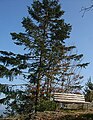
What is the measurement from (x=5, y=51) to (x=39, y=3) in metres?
6.20

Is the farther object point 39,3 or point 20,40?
point 39,3

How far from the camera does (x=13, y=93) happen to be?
2348 cm

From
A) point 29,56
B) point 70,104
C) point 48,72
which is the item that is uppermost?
point 29,56

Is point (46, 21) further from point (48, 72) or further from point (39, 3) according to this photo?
point (48, 72)

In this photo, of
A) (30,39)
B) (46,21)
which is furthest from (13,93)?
(46,21)

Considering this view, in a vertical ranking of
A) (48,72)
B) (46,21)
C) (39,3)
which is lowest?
(48,72)

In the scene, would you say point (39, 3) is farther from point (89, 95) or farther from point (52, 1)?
point (89, 95)

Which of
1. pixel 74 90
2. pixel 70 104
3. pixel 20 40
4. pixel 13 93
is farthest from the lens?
pixel 74 90

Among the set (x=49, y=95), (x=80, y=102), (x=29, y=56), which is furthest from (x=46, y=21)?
(x=80, y=102)

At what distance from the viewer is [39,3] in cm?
2730

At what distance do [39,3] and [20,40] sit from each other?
15.8ft

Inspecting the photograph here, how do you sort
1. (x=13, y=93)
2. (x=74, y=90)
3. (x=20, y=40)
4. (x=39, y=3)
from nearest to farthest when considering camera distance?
(x=13, y=93) → (x=20, y=40) → (x=39, y=3) → (x=74, y=90)

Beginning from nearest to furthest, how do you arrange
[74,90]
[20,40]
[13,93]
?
[13,93]
[20,40]
[74,90]

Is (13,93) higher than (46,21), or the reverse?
(46,21)
